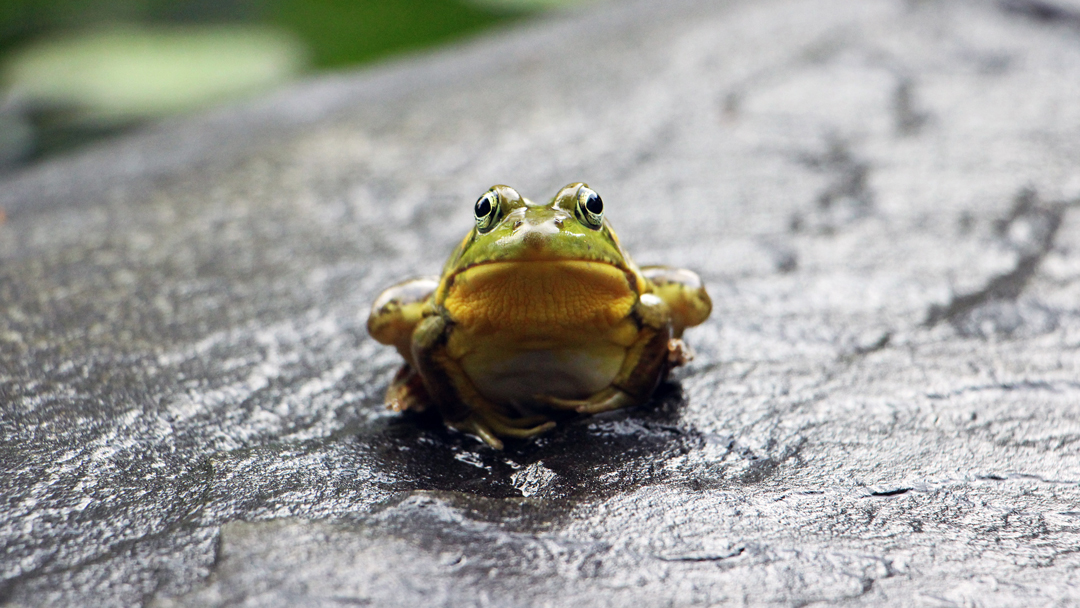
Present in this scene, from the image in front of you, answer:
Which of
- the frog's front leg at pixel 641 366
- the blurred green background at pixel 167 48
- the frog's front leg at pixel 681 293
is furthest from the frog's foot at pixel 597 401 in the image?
the blurred green background at pixel 167 48

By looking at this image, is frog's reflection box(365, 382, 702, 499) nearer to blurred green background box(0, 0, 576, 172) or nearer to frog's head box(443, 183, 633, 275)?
frog's head box(443, 183, 633, 275)

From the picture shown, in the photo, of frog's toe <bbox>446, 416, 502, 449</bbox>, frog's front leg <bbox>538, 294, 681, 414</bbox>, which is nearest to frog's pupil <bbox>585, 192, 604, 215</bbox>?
frog's front leg <bbox>538, 294, 681, 414</bbox>

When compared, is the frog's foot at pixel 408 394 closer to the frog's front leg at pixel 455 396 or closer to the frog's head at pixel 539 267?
the frog's front leg at pixel 455 396

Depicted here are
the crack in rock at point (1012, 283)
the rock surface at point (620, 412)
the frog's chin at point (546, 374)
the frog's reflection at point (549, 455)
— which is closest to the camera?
the rock surface at point (620, 412)

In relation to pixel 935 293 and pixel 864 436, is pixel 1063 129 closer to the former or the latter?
pixel 935 293

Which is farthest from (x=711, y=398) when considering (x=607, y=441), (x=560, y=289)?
(x=560, y=289)

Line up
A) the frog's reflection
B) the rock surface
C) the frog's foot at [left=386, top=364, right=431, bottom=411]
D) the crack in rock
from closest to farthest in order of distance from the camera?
the rock surface
the frog's reflection
the frog's foot at [left=386, top=364, right=431, bottom=411]
the crack in rock
